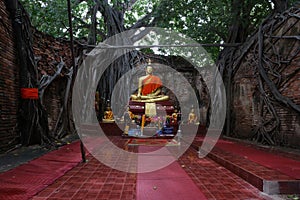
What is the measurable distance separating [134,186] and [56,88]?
4013 millimetres

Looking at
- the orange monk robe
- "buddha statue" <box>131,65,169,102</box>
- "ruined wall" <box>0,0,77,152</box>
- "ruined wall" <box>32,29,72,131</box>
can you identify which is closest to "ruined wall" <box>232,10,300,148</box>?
"buddha statue" <box>131,65,169,102</box>

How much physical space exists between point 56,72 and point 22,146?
70.5 inches

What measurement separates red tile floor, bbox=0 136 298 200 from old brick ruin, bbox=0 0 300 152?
1.63m

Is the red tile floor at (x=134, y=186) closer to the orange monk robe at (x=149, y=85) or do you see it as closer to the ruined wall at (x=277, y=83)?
the ruined wall at (x=277, y=83)

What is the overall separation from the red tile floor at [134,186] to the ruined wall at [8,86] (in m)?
1.47

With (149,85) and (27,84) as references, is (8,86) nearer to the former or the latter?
(27,84)

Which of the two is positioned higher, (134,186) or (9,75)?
(9,75)

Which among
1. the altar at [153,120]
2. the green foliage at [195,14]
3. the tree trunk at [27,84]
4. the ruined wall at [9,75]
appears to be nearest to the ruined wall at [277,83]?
the green foliage at [195,14]

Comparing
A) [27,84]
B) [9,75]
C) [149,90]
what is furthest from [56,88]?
[149,90]

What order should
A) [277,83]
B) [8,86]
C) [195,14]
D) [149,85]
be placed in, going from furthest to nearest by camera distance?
[195,14] → [149,85] → [277,83] → [8,86]

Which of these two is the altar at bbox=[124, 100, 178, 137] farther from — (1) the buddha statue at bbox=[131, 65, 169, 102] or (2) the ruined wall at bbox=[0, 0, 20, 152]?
(2) the ruined wall at bbox=[0, 0, 20, 152]

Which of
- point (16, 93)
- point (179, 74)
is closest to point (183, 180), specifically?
point (16, 93)

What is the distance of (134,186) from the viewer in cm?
244

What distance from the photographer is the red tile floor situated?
2176 mm
